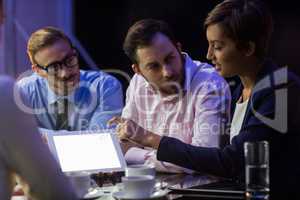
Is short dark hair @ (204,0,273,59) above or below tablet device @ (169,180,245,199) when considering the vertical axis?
above

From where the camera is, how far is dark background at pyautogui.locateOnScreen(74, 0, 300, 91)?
3791 mm

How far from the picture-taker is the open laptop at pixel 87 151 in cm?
190

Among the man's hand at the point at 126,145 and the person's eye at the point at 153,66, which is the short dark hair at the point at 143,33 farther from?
the man's hand at the point at 126,145

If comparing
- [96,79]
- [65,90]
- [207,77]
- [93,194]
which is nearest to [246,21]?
[207,77]

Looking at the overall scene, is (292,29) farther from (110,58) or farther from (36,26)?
(36,26)

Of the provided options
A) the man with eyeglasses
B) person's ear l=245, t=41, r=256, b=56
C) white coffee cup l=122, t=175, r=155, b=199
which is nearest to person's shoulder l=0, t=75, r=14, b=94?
white coffee cup l=122, t=175, r=155, b=199

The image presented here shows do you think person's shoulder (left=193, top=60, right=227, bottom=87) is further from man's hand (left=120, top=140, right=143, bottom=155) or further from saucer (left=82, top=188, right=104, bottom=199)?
saucer (left=82, top=188, right=104, bottom=199)

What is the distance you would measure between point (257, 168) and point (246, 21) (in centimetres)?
65

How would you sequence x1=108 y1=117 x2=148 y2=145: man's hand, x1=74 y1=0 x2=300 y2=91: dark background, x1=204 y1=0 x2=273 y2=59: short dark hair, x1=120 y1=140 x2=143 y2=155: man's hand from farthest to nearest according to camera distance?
x1=74 y1=0 x2=300 y2=91: dark background → x1=120 y1=140 x2=143 y2=155: man's hand → x1=108 y1=117 x2=148 y2=145: man's hand → x1=204 y1=0 x2=273 y2=59: short dark hair

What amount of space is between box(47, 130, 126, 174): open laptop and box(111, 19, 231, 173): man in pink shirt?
0.32 m

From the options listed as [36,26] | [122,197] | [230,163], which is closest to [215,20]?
[230,163]

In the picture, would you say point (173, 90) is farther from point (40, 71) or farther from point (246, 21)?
point (40, 71)

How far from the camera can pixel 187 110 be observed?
2.48 metres

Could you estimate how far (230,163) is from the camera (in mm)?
1968
